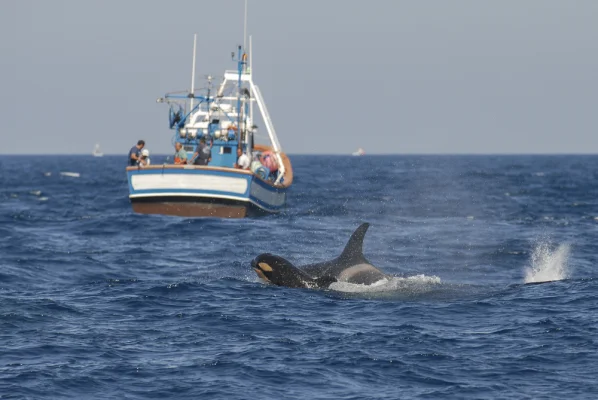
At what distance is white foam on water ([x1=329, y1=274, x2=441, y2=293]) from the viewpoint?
20.7 m

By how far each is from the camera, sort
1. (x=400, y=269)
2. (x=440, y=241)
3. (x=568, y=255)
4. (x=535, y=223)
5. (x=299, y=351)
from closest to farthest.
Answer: (x=299, y=351) < (x=400, y=269) < (x=568, y=255) < (x=440, y=241) < (x=535, y=223)

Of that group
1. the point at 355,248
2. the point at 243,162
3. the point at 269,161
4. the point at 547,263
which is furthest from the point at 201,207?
the point at 355,248

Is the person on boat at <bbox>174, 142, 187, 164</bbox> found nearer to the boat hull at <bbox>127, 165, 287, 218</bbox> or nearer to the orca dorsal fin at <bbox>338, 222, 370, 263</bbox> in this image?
the boat hull at <bbox>127, 165, 287, 218</bbox>

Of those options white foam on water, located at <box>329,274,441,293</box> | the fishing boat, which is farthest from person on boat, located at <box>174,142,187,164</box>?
white foam on water, located at <box>329,274,441,293</box>

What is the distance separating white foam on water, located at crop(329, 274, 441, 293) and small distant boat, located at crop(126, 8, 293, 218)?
799 inches

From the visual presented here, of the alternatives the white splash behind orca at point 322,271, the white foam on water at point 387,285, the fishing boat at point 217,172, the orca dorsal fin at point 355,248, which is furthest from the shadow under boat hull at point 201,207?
the white foam on water at point 387,285

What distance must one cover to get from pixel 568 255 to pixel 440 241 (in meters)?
5.79

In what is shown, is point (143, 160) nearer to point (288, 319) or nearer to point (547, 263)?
point (547, 263)

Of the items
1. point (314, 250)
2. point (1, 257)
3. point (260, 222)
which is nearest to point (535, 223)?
point (260, 222)

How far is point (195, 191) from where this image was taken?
137 ft

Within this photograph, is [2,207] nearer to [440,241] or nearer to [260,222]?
[260,222]

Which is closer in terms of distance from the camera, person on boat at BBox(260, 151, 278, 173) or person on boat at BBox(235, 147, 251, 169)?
person on boat at BBox(235, 147, 251, 169)

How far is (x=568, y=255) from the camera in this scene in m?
29.5

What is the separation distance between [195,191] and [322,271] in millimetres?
20683
